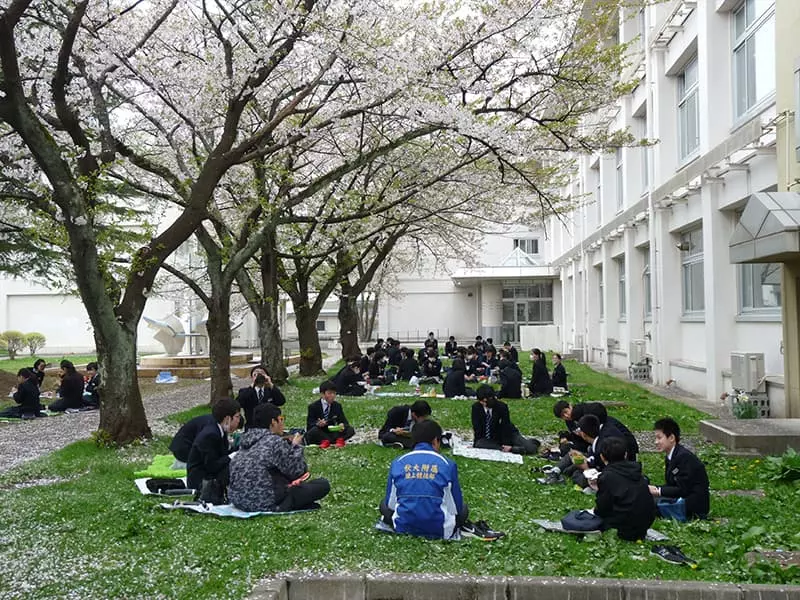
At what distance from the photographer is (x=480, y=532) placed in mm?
5848

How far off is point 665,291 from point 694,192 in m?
3.05

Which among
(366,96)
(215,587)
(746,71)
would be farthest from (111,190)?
(215,587)

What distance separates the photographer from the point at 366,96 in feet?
37.5

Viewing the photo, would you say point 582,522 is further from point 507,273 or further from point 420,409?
point 507,273

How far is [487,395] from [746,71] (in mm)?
8349

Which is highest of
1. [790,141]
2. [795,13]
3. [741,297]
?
[795,13]

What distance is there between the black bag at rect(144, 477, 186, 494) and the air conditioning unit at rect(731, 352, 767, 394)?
29.7 feet

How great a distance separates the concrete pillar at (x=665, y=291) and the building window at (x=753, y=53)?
4.11 meters

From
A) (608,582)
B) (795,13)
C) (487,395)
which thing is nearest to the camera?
(608,582)

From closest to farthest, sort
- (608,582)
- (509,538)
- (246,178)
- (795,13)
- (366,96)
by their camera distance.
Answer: (608,582) < (509,538) < (795,13) < (366,96) < (246,178)

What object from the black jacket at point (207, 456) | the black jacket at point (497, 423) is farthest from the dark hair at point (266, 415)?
the black jacket at point (497, 423)

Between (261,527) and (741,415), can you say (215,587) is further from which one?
(741,415)

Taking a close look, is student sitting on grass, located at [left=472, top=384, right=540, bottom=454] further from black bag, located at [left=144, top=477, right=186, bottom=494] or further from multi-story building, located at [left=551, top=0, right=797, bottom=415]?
multi-story building, located at [left=551, top=0, right=797, bottom=415]

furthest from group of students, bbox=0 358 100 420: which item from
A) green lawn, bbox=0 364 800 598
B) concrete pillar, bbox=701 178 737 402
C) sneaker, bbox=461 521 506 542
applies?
concrete pillar, bbox=701 178 737 402
